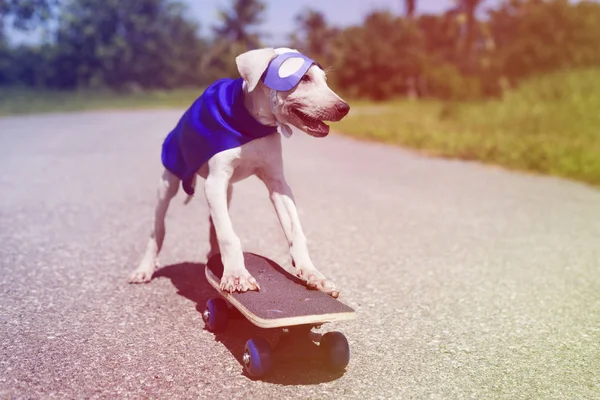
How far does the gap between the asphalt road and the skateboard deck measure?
0.33m

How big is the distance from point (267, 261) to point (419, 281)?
4.97 feet

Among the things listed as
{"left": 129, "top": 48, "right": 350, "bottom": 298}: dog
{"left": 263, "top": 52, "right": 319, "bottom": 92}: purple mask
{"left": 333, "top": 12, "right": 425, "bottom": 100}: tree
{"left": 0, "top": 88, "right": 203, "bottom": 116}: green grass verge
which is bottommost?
{"left": 0, "top": 88, "right": 203, "bottom": 116}: green grass verge

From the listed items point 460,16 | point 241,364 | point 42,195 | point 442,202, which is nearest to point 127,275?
point 241,364

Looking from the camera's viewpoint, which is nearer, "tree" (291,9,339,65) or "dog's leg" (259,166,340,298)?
"dog's leg" (259,166,340,298)

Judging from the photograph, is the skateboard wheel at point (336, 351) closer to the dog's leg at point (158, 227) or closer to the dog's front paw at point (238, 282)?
the dog's front paw at point (238, 282)

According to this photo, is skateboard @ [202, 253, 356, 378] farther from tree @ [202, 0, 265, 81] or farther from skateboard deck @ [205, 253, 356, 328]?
tree @ [202, 0, 265, 81]

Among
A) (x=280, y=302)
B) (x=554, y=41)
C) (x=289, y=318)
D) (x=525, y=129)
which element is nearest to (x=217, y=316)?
(x=280, y=302)

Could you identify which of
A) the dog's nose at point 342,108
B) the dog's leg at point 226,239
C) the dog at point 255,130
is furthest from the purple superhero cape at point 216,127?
the dog's nose at point 342,108

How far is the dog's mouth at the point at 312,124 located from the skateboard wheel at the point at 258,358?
1.11m

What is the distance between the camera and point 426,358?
137 inches

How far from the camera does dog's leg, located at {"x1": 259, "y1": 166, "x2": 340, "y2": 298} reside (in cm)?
360

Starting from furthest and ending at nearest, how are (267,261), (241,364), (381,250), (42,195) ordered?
(42,195) < (381,250) < (267,261) < (241,364)

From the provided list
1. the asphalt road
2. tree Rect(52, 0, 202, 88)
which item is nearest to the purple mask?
the asphalt road

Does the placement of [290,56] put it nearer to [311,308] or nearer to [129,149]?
[311,308]
